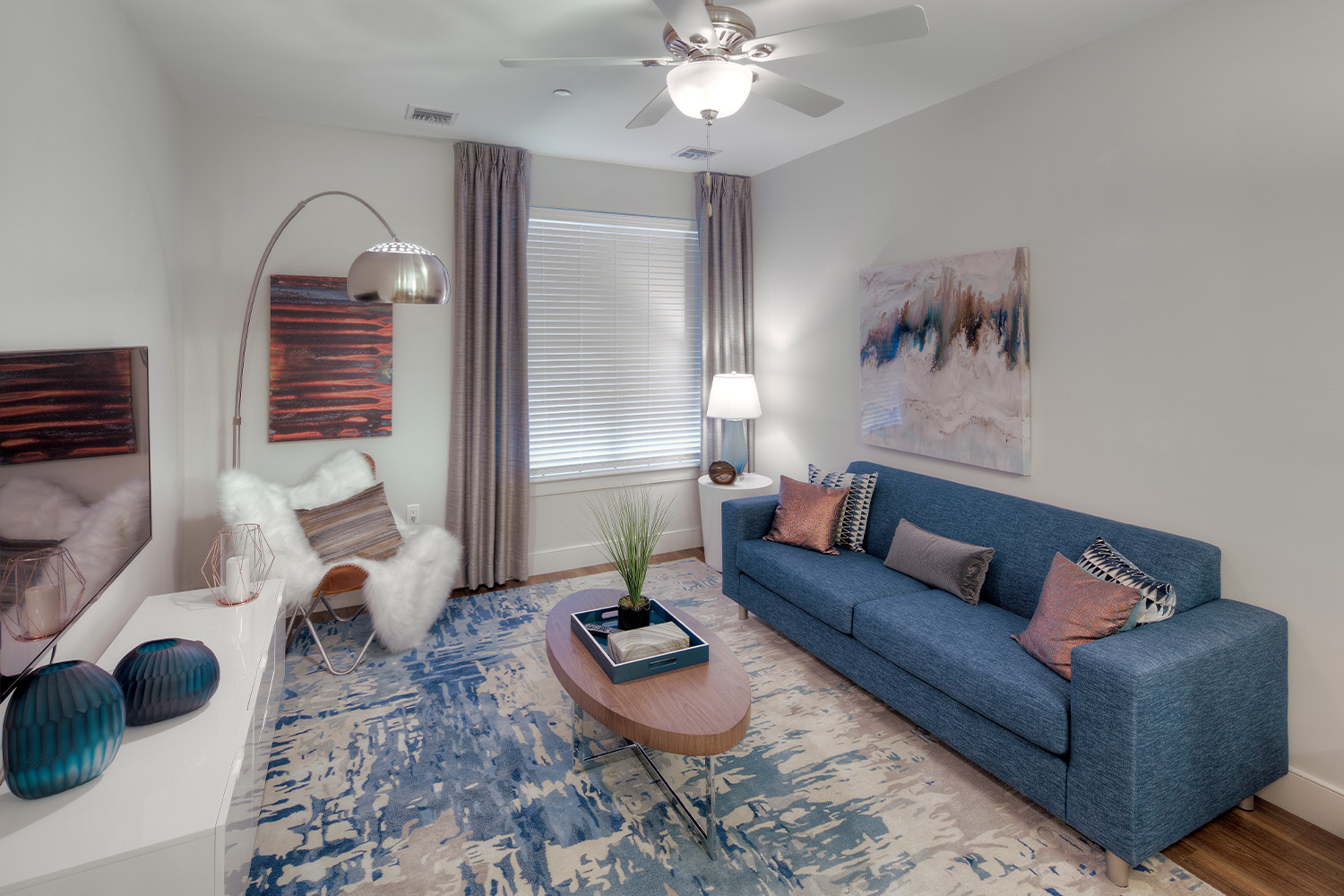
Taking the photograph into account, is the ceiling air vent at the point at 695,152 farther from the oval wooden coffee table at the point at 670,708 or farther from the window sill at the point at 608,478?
the oval wooden coffee table at the point at 670,708

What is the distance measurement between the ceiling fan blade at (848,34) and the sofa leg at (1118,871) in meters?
2.32

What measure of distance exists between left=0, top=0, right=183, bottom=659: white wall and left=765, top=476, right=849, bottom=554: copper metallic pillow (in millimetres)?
2812

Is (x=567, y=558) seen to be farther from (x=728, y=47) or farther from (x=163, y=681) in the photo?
(x=728, y=47)

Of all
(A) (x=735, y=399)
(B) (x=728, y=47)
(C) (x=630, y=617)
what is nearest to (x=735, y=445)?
(A) (x=735, y=399)

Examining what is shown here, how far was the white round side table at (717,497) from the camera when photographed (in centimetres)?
443

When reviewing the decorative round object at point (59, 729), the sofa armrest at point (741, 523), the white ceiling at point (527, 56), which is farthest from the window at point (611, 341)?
the decorative round object at point (59, 729)

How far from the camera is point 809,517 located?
3533 millimetres

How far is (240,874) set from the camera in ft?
5.48

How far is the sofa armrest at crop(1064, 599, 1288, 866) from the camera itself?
1.86 metres

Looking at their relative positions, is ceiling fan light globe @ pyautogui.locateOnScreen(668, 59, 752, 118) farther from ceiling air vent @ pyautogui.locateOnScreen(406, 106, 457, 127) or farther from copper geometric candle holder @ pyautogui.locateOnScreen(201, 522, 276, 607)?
copper geometric candle holder @ pyautogui.locateOnScreen(201, 522, 276, 607)

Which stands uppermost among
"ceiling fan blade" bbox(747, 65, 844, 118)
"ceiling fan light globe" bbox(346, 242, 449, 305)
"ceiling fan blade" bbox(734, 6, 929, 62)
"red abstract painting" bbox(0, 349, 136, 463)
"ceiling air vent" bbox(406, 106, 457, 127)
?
"ceiling air vent" bbox(406, 106, 457, 127)

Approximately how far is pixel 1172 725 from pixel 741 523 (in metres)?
2.10

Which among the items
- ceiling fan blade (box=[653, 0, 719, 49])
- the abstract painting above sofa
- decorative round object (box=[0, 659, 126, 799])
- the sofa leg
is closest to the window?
the abstract painting above sofa

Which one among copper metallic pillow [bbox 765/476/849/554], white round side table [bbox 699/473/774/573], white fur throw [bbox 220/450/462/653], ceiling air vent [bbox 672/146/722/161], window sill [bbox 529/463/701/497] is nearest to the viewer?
white fur throw [bbox 220/450/462/653]
